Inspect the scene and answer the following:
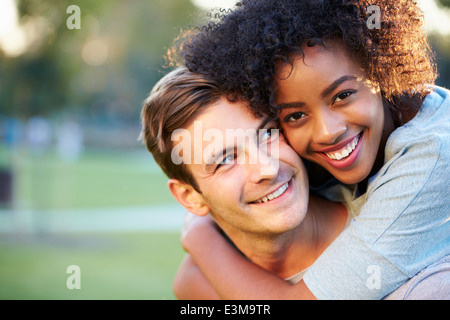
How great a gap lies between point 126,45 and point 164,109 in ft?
137

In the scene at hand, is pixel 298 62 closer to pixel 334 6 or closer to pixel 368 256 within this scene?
pixel 334 6

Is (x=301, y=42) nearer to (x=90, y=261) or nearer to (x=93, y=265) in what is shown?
(x=93, y=265)

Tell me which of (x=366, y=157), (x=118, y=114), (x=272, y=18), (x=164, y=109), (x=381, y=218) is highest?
(x=118, y=114)

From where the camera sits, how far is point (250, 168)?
270cm

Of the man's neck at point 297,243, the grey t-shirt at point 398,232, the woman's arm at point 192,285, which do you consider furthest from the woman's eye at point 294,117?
the woman's arm at point 192,285

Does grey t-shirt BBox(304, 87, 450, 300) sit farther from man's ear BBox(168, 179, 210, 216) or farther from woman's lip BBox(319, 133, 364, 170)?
man's ear BBox(168, 179, 210, 216)

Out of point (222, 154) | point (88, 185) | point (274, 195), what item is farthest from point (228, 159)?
point (88, 185)

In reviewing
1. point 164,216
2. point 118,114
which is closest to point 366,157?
point 164,216

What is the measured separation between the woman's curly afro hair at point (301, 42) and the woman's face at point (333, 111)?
61 millimetres

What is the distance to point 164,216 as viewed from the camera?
42.4 feet

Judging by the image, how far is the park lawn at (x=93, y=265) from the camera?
7.67 m

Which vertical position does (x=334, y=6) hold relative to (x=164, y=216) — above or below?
below

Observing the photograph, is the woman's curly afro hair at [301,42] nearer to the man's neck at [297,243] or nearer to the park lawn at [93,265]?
the man's neck at [297,243]

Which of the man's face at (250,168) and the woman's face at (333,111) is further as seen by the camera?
the man's face at (250,168)
